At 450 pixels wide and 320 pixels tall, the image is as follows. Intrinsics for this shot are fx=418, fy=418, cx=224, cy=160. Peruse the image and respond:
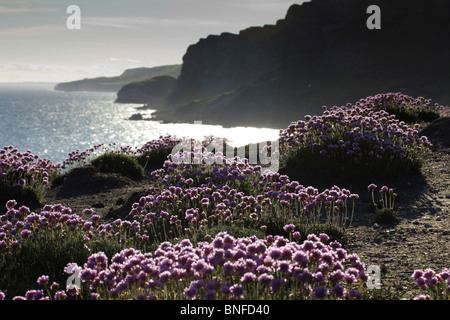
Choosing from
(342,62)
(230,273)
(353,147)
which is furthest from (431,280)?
(342,62)

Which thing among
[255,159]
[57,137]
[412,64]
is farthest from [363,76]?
[255,159]

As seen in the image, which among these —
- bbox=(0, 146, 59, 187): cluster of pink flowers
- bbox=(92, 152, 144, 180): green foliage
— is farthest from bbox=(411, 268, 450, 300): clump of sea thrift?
bbox=(92, 152, 144, 180): green foliage

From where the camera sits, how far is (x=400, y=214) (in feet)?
28.6

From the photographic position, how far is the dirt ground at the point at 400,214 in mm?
6246

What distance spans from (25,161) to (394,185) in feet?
33.5

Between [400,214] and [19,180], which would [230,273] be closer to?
[400,214]

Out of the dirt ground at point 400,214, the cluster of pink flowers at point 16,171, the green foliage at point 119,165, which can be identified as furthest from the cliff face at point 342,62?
the cluster of pink flowers at point 16,171

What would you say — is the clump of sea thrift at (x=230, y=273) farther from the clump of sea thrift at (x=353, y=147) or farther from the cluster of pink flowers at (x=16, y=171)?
the cluster of pink flowers at (x=16, y=171)

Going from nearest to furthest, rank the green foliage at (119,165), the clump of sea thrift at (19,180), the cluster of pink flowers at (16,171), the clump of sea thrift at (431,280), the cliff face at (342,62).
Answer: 1. the clump of sea thrift at (431,280)
2. the clump of sea thrift at (19,180)
3. the cluster of pink flowers at (16,171)
4. the green foliage at (119,165)
5. the cliff face at (342,62)

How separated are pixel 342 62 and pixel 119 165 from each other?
130 m

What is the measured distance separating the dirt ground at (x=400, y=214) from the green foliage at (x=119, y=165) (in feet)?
1.64

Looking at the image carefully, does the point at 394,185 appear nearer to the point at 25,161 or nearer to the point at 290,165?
the point at 290,165

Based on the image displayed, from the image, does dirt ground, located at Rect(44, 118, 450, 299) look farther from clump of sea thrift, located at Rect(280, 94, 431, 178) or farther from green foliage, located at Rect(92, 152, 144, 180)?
clump of sea thrift, located at Rect(280, 94, 431, 178)

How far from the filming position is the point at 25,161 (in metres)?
12.1
